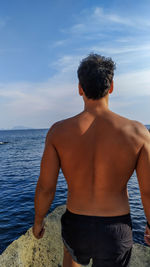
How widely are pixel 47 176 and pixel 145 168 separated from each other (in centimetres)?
110

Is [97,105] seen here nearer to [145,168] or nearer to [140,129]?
[140,129]

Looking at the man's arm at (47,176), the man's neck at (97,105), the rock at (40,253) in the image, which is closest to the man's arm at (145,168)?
the man's neck at (97,105)

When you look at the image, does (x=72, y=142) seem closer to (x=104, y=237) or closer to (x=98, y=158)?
(x=98, y=158)

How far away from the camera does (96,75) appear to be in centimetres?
224

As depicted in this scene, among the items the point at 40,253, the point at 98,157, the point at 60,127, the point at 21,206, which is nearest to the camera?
the point at 98,157

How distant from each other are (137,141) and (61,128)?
32.6 inches

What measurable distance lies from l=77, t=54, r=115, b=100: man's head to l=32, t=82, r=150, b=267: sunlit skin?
0.10 meters

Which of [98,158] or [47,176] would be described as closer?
[98,158]

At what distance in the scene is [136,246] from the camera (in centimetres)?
596

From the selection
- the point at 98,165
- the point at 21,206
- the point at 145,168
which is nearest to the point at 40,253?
the point at 98,165

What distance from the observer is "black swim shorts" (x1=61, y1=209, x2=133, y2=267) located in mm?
2219

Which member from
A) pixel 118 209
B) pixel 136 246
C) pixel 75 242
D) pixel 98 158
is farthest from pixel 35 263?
pixel 98 158

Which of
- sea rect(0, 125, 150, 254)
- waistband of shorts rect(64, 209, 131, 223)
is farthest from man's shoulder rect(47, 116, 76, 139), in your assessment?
sea rect(0, 125, 150, 254)

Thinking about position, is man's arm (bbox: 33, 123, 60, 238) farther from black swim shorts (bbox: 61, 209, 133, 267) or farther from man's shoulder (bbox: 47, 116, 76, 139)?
black swim shorts (bbox: 61, 209, 133, 267)
